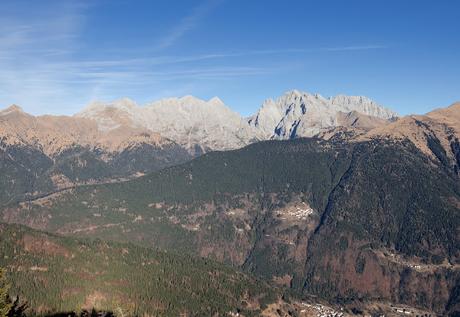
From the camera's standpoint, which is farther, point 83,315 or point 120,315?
point 83,315

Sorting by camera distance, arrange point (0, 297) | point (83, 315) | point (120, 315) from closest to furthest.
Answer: point (120, 315), point (0, 297), point (83, 315)

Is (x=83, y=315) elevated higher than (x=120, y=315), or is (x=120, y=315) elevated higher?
(x=120, y=315)

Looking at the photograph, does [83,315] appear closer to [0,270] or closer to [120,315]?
[0,270]

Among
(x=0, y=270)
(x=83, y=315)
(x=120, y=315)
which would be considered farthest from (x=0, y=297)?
(x=83, y=315)

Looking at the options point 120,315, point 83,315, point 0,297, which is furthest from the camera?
point 83,315

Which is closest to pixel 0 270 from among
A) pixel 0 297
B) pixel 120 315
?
pixel 0 297

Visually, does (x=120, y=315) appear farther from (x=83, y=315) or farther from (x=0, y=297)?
(x=83, y=315)

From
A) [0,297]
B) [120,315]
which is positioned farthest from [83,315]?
[120,315]

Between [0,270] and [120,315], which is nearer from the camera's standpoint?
[120,315]
